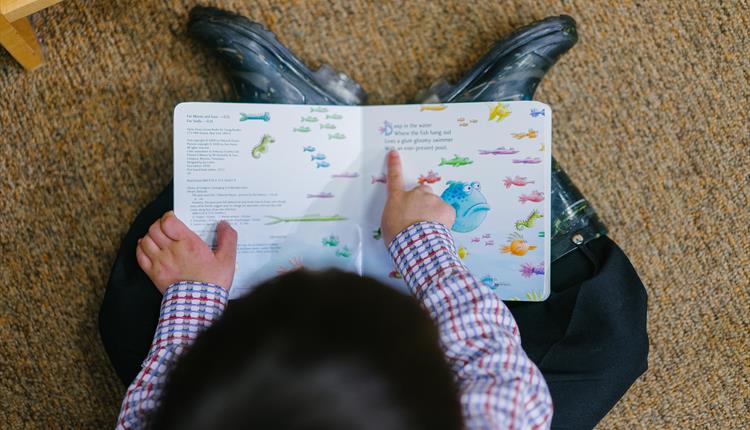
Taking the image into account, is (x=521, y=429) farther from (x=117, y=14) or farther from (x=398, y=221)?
(x=117, y=14)

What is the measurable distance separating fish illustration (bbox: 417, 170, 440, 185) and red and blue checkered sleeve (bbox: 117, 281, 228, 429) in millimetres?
229

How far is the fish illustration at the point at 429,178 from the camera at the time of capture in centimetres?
68

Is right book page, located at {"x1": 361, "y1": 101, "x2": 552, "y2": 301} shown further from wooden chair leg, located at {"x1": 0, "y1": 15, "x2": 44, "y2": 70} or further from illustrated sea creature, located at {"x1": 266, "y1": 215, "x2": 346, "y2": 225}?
wooden chair leg, located at {"x1": 0, "y1": 15, "x2": 44, "y2": 70}

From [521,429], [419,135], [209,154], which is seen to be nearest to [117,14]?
[209,154]

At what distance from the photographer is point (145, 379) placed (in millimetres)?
559

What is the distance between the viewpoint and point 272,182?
681 mm

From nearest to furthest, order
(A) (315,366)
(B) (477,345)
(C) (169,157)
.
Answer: (A) (315,366) < (B) (477,345) < (C) (169,157)

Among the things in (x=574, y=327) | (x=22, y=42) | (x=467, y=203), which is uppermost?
(x=22, y=42)

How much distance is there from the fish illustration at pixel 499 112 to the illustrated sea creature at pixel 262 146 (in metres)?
0.23

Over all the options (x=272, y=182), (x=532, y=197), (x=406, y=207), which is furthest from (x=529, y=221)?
(x=272, y=182)

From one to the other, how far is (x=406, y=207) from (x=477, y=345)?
17 centimetres

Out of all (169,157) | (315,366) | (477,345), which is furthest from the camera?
(169,157)

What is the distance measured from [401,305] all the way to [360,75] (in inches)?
16.1

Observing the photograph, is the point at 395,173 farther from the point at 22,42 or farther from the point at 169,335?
the point at 22,42
